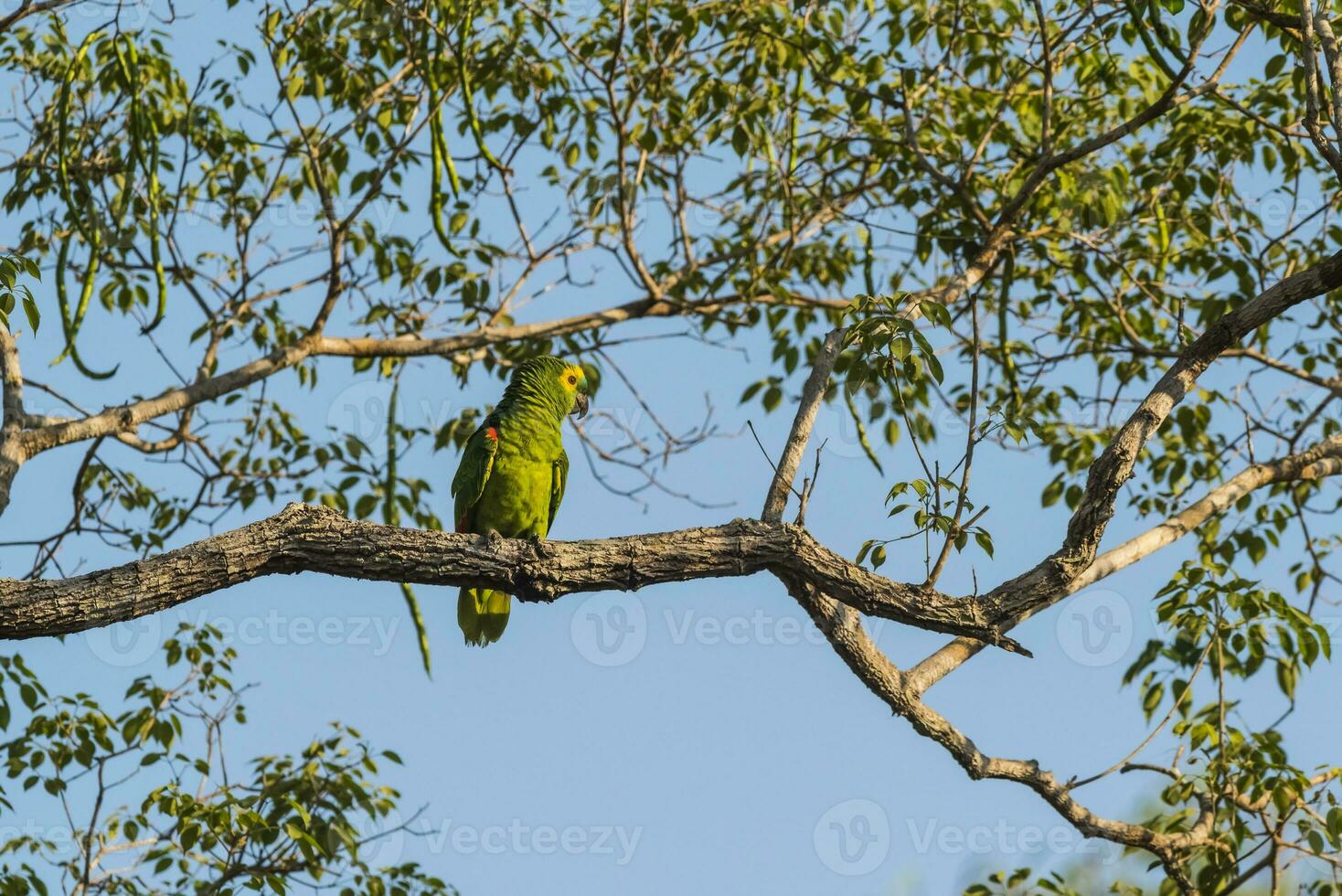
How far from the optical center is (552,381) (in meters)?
5.32

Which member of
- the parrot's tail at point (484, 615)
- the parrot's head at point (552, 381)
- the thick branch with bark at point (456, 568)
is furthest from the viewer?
the parrot's head at point (552, 381)

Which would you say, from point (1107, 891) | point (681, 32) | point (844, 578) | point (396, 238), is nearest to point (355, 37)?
point (396, 238)

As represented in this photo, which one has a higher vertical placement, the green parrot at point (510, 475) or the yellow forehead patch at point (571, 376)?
the yellow forehead patch at point (571, 376)

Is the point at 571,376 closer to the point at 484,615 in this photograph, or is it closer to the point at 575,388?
the point at 575,388

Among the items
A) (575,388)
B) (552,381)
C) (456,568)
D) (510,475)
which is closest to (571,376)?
(575,388)

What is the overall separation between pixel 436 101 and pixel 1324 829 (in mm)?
4357

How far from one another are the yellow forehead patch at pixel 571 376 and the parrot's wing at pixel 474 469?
0.47 metres

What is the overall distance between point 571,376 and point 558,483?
52 cm

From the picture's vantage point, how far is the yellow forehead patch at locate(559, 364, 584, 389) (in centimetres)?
545

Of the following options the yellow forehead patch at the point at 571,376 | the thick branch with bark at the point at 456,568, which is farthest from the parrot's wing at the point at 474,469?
the thick branch with bark at the point at 456,568

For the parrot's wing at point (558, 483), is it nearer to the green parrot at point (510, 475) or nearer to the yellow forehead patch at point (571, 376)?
the green parrot at point (510, 475)

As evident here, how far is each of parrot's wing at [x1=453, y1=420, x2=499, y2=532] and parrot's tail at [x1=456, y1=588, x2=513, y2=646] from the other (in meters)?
0.35

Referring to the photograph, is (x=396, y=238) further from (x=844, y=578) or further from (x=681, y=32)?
(x=844, y=578)

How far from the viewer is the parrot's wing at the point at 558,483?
5.23 meters
